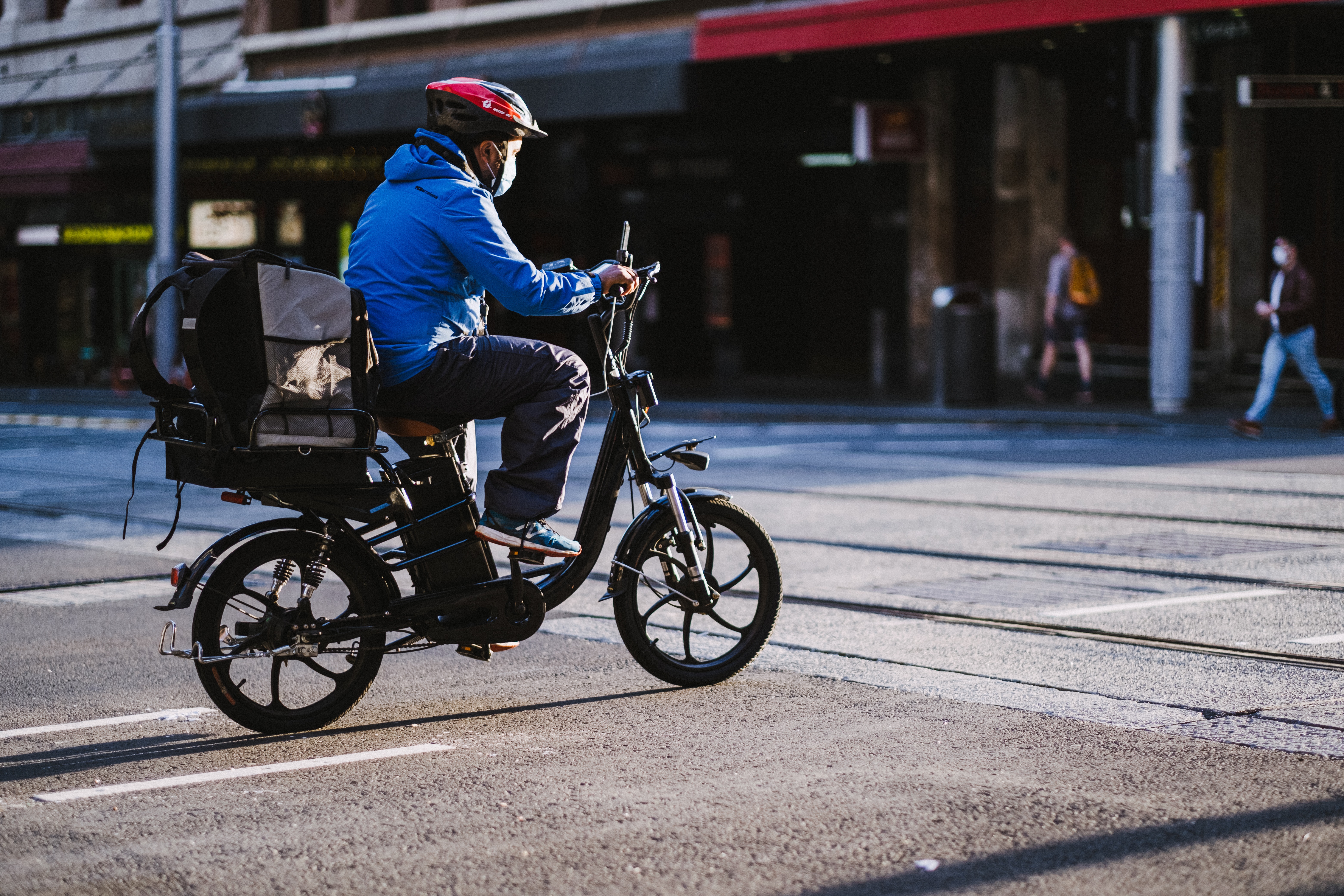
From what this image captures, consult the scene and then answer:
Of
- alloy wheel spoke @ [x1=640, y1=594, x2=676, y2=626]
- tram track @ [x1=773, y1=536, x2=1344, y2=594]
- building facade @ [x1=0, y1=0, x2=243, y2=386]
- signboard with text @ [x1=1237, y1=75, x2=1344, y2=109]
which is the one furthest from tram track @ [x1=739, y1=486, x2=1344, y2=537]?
building facade @ [x1=0, y1=0, x2=243, y2=386]

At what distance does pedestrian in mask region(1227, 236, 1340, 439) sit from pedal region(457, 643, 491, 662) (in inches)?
495

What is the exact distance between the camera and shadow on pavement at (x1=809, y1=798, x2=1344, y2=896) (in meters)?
4.07

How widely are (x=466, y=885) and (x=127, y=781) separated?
1.37 m

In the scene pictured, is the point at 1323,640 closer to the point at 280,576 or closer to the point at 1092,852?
the point at 1092,852

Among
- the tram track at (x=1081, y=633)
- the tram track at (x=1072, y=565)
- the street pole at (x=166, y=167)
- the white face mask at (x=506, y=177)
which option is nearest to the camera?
the white face mask at (x=506, y=177)

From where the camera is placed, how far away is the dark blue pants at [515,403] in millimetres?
5535

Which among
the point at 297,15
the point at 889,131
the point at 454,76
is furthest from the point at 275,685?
the point at 297,15

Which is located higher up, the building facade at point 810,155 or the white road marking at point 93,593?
the building facade at point 810,155

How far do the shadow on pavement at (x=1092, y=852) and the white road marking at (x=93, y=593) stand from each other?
190 inches

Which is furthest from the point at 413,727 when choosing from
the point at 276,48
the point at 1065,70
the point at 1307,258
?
the point at 276,48

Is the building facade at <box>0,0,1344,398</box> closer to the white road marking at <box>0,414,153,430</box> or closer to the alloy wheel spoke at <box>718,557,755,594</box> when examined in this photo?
the white road marking at <box>0,414,153,430</box>

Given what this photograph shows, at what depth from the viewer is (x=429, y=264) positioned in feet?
18.3

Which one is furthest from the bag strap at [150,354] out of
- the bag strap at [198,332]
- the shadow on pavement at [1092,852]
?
the shadow on pavement at [1092,852]

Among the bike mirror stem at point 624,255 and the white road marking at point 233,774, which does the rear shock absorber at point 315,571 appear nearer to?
the white road marking at point 233,774
